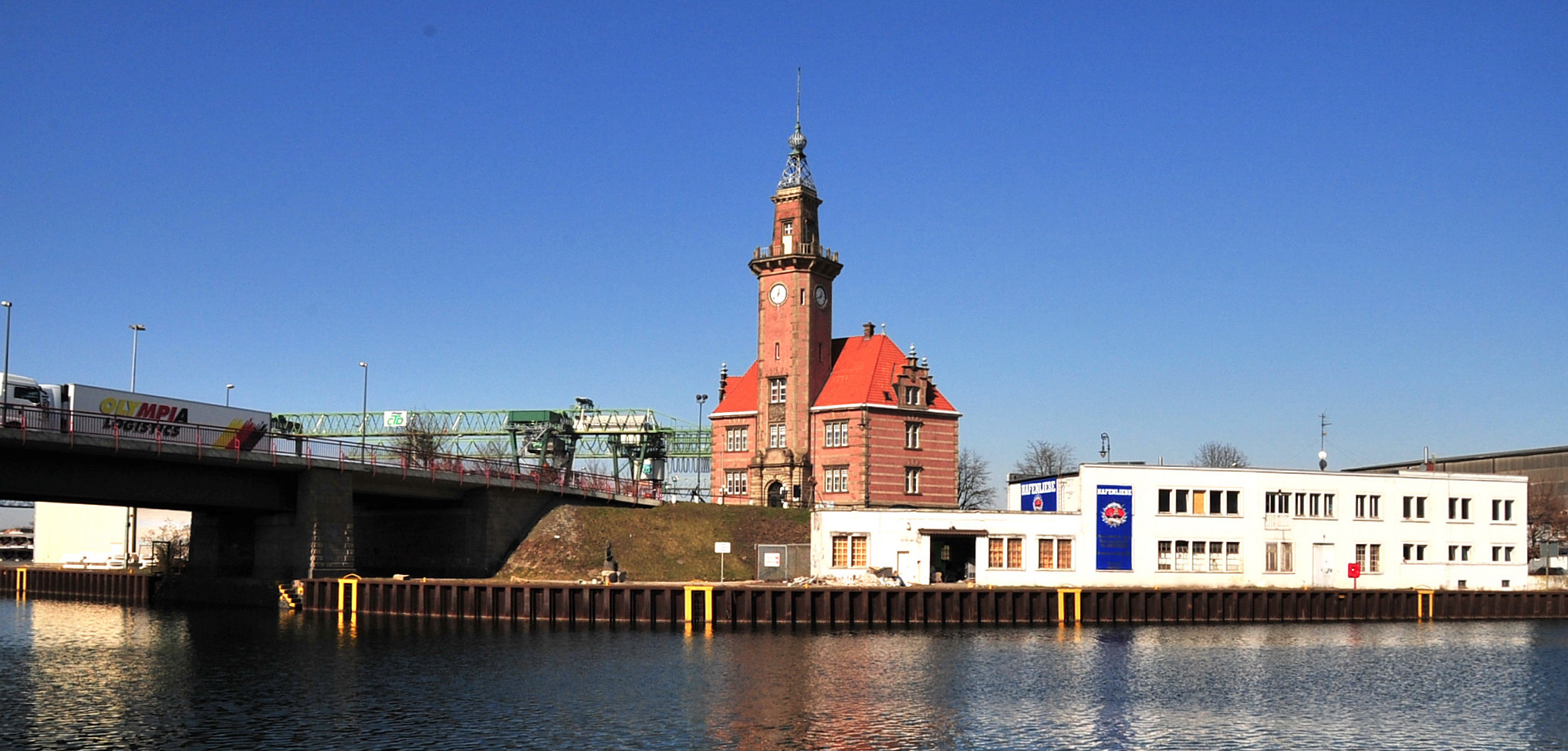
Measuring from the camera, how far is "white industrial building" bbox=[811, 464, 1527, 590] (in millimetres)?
78250

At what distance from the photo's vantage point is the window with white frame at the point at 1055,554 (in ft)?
257

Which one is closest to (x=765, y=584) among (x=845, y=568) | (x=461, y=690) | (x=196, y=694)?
(x=845, y=568)

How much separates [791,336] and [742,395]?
342 inches

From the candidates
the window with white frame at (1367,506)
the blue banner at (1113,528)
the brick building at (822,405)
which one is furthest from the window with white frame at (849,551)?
the window with white frame at (1367,506)

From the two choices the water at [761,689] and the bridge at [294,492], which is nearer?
the water at [761,689]

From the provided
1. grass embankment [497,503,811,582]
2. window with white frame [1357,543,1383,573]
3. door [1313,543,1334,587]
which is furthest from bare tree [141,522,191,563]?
window with white frame [1357,543,1383,573]

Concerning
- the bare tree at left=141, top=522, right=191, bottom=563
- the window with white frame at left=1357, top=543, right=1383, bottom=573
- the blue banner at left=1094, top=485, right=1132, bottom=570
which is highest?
the blue banner at left=1094, top=485, right=1132, bottom=570

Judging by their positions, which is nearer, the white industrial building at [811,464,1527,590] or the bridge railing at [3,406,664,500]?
the bridge railing at [3,406,664,500]

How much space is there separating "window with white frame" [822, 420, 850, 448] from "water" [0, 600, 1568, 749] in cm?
3803

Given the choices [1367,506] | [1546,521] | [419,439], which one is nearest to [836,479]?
[1367,506]

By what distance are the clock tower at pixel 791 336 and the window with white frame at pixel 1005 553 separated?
1135 inches

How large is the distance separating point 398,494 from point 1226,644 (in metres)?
51.3

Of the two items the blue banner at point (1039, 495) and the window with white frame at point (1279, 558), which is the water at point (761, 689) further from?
the blue banner at point (1039, 495)

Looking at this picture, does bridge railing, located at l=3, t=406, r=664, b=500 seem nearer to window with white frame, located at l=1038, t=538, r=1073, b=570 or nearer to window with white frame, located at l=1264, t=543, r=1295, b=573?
window with white frame, located at l=1038, t=538, r=1073, b=570
